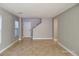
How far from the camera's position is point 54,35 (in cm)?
1044

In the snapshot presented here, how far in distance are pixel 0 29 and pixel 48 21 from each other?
6.06 meters

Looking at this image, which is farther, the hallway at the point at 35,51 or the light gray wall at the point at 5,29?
the light gray wall at the point at 5,29

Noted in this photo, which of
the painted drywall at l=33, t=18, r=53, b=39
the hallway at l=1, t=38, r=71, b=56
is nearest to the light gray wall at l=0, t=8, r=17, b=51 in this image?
the hallway at l=1, t=38, r=71, b=56

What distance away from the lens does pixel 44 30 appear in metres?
11.0

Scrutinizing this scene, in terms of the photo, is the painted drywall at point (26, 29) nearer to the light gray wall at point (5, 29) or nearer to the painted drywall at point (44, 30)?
the painted drywall at point (44, 30)

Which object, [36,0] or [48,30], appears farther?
[48,30]

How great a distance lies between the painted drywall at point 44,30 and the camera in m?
11.0

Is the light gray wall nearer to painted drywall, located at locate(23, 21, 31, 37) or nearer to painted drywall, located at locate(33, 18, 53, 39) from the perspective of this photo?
painted drywall, located at locate(33, 18, 53, 39)

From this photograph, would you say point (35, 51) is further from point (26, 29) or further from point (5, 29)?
point (26, 29)

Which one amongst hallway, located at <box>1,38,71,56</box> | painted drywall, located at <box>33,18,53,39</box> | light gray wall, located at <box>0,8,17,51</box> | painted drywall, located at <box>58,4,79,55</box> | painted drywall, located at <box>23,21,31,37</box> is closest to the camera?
painted drywall, located at <box>58,4,79,55</box>

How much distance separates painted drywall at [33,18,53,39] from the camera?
10969 millimetres

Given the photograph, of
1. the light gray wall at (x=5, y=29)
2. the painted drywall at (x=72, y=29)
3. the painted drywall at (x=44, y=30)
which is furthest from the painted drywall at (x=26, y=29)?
the painted drywall at (x=72, y=29)

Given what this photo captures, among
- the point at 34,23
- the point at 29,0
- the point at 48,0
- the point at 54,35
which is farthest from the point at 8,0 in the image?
the point at 34,23

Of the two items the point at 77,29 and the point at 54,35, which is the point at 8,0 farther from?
the point at 54,35
